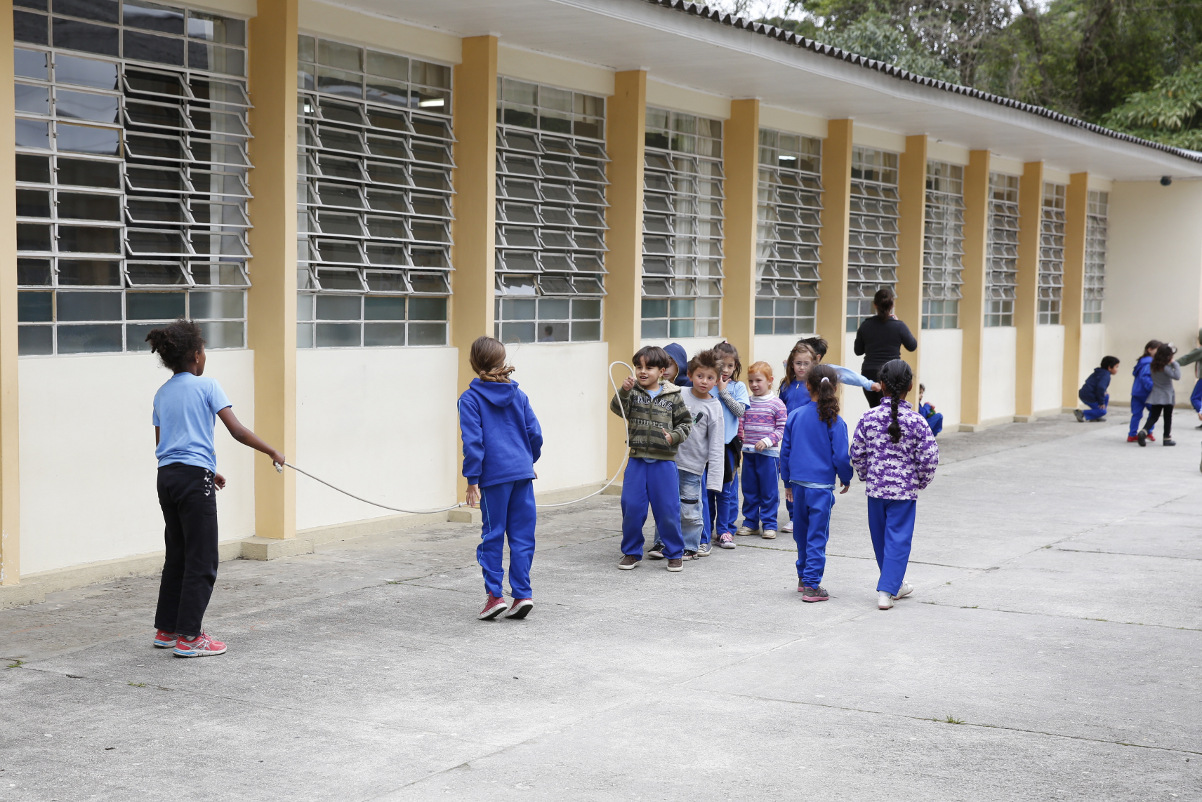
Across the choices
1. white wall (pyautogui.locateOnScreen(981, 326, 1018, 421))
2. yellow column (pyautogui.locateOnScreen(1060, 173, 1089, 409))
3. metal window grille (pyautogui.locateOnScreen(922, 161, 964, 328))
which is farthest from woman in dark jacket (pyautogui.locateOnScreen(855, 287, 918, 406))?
yellow column (pyautogui.locateOnScreen(1060, 173, 1089, 409))

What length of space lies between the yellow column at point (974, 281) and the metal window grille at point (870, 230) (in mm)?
1875

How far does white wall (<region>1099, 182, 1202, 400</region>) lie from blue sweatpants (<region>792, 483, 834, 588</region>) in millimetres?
15708

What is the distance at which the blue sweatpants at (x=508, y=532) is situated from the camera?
22.4 ft

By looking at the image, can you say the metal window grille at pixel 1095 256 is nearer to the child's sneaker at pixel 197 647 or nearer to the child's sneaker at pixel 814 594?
the child's sneaker at pixel 814 594

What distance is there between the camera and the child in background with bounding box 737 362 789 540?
9.20m

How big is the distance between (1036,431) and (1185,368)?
5.26 metres

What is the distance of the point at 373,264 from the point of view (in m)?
9.43

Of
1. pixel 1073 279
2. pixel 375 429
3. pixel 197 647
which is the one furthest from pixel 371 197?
pixel 1073 279

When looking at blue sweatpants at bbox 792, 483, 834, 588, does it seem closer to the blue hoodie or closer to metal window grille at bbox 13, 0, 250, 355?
the blue hoodie

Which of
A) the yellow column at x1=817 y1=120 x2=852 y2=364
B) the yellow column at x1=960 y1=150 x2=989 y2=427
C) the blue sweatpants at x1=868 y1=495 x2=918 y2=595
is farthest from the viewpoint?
the yellow column at x1=960 y1=150 x2=989 y2=427

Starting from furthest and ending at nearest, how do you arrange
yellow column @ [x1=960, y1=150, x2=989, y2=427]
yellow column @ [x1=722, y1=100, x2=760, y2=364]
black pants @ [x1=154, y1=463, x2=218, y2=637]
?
yellow column @ [x1=960, y1=150, x2=989, y2=427], yellow column @ [x1=722, y1=100, x2=760, y2=364], black pants @ [x1=154, y1=463, x2=218, y2=637]

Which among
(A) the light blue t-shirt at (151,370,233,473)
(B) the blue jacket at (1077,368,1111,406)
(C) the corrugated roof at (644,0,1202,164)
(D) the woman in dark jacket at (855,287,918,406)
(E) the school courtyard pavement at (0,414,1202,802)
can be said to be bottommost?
(E) the school courtyard pavement at (0,414,1202,802)

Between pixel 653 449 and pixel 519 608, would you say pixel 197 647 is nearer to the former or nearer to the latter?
pixel 519 608

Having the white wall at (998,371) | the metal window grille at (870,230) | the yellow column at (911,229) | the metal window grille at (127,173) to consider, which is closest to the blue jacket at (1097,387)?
the white wall at (998,371)
